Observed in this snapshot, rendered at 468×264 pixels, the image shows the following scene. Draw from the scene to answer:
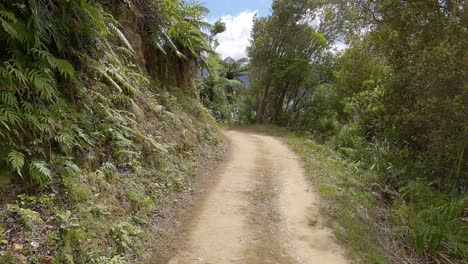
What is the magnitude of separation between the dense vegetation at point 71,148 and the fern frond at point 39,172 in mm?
14

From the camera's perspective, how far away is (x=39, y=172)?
3.91m

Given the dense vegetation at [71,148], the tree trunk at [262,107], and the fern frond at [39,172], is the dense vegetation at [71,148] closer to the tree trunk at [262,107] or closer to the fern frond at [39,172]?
the fern frond at [39,172]

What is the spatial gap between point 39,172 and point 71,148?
2.51 ft

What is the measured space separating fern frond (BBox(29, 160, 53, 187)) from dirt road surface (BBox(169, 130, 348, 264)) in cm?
187

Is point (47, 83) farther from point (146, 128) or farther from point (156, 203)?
point (146, 128)

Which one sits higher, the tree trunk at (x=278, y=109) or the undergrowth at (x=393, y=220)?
the tree trunk at (x=278, y=109)

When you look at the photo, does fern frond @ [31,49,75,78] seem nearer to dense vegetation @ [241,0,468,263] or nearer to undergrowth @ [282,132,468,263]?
undergrowth @ [282,132,468,263]

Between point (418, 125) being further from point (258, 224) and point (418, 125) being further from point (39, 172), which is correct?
point (39, 172)

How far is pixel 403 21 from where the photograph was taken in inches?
298

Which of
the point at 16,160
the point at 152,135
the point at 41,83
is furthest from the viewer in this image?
the point at 152,135

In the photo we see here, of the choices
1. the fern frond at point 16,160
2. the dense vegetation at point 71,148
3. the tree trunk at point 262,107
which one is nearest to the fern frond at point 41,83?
the dense vegetation at point 71,148

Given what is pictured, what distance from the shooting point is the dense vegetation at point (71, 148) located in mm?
3691

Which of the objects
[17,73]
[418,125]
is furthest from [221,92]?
[17,73]

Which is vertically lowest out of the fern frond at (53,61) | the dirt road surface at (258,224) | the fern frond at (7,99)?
the dirt road surface at (258,224)
